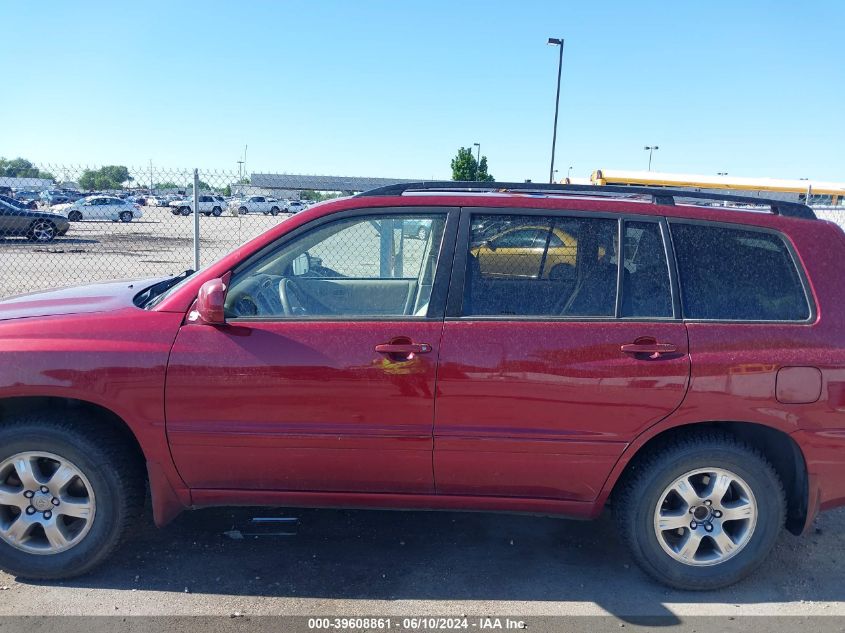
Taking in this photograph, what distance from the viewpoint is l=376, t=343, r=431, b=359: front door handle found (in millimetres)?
2955

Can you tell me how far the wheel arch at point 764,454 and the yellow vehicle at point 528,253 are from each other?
89 cm

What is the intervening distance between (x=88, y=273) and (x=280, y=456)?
1218 cm

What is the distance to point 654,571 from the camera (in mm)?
3201

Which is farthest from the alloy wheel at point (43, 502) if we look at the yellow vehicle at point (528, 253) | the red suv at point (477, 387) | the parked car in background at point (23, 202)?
the parked car in background at point (23, 202)

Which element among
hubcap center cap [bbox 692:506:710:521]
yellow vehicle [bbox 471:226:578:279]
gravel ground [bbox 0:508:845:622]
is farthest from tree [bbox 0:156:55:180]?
hubcap center cap [bbox 692:506:710:521]

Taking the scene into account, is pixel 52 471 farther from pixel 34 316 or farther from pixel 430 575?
pixel 430 575

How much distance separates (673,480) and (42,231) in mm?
21931

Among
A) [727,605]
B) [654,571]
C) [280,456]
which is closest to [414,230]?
[280,456]

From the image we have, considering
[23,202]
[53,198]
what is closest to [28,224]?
[23,202]

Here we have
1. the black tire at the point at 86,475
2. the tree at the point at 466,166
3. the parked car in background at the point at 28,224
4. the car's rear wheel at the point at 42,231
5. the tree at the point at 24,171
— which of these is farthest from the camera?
the tree at the point at 466,166

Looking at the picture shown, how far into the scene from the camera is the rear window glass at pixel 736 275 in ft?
10.1

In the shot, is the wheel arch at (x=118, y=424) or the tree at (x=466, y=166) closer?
the wheel arch at (x=118, y=424)

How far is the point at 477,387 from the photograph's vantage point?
2959 millimetres

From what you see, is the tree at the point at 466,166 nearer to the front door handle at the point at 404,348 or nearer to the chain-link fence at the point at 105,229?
the chain-link fence at the point at 105,229
